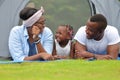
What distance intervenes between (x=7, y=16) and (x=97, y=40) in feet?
4.83

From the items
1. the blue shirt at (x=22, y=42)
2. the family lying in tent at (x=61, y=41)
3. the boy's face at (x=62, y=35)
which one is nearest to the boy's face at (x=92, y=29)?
the family lying in tent at (x=61, y=41)

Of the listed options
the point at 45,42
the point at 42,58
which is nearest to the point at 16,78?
the point at 42,58

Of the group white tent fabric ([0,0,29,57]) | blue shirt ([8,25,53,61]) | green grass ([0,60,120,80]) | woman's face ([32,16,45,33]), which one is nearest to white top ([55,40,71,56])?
blue shirt ([8,25,53,61])

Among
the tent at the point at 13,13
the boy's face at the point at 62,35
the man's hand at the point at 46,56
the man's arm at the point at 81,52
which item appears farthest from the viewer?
the tent at the point at 13,13

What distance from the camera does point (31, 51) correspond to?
5270mm

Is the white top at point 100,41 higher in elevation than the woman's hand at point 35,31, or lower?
lower

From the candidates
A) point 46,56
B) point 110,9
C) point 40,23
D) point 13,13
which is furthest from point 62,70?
point 110,9

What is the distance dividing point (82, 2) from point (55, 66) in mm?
2294

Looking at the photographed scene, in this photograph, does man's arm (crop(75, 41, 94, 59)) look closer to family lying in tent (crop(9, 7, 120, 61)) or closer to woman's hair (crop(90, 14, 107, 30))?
family lying in tent (crop(9, 7, 120, 61))

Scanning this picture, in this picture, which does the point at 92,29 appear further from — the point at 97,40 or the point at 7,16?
the point at 7,16

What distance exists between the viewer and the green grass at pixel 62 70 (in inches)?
156

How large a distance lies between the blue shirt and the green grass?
0.61 meters

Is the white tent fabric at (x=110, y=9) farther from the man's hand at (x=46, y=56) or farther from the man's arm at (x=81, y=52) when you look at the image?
the man's hand at (x=46, y=56)

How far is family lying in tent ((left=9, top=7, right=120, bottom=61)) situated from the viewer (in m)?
5.17
